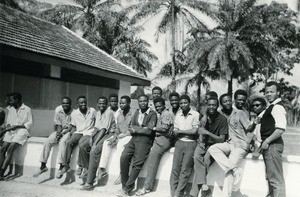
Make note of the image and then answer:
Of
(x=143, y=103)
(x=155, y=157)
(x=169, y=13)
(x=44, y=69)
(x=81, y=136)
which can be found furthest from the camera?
(x=169, y=13)

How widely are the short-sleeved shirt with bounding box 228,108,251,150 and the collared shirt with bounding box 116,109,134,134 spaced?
186 centimetres

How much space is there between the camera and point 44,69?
11172mm

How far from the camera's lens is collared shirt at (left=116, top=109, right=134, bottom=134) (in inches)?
240

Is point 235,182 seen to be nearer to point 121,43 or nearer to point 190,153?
point 190,153

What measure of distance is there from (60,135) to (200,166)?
9.15 ft

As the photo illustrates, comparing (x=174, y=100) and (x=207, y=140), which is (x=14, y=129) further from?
(x=207, y=140)

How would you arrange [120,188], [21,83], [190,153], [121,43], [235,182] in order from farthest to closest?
[121,43] → [21,83] → [120,188] → [190,153] → [235,182]

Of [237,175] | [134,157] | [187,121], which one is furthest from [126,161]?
[237,175]

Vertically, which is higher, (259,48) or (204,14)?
(204,14)

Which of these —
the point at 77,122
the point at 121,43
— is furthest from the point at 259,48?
the point at 77,122

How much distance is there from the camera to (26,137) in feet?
21.6

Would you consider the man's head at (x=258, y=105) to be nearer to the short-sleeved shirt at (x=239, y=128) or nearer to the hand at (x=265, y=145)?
the short-sleeved shirt at (x=239, y=128)

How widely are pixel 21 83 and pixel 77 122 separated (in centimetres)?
475

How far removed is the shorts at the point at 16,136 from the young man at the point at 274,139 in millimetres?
4377
